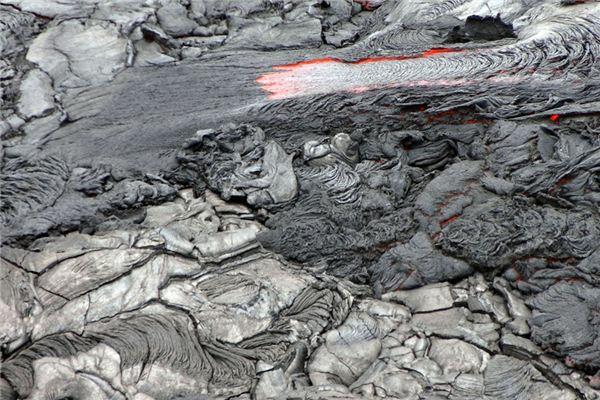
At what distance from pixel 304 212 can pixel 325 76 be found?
3.81 feet

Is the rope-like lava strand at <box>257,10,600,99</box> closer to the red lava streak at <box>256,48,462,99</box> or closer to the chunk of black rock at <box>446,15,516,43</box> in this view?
the red lava streak at <box>256,48,462,99</box>

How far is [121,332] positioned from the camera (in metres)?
3.25

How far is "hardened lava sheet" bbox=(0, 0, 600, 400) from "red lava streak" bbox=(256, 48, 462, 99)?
0.02m

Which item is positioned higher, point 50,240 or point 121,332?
point 50,240

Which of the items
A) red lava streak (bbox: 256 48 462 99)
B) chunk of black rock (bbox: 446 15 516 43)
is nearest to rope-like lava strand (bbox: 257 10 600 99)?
red lava streak (bbox: 256 48 462 99)

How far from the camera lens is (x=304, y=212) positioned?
3.92 meters

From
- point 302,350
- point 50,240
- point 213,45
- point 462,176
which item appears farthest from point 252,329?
point 213,45

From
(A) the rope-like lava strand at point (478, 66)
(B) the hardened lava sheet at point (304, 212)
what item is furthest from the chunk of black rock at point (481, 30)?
(A) the rope-like lava strand at point (478, 66)

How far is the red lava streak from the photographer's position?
A: 4441 millimetres

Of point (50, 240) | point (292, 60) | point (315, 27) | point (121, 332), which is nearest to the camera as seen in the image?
point (121, 332)

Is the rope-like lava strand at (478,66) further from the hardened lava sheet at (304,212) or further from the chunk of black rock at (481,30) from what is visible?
the chunk of black rock at (481,30)

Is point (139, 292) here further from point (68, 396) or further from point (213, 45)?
point (213, 45)

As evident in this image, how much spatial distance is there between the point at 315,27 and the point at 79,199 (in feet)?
8.20

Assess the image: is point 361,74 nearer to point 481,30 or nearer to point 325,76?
point 325,76
